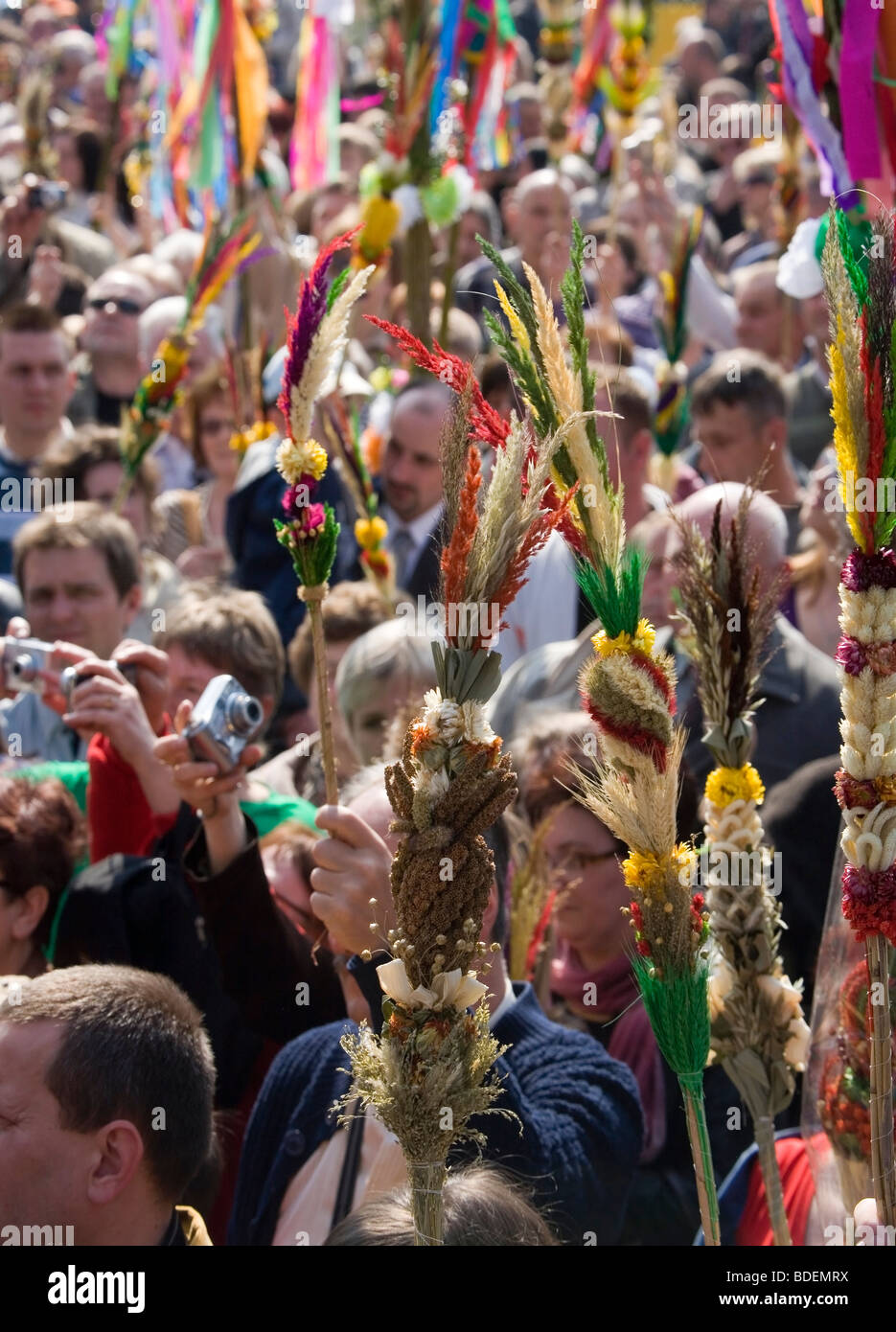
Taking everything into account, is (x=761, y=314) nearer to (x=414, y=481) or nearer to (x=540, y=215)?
(x=540, y=215)

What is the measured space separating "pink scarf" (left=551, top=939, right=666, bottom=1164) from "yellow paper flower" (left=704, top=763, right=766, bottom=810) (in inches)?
39.3

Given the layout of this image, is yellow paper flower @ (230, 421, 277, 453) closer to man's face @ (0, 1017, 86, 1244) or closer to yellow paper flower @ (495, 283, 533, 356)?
man's face @ (0, 1017, 86, 1244)

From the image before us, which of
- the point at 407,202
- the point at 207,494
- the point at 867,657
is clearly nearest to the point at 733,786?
the point at 867,657

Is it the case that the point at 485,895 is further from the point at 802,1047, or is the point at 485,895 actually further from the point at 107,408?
the point at 107,408

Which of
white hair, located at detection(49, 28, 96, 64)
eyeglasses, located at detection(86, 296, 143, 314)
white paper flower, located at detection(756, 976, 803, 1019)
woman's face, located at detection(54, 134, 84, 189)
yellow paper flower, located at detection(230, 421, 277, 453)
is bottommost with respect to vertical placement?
white paper flower, located at detection(756, 976, 803, 1019)

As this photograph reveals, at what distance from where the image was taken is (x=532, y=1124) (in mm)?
2426

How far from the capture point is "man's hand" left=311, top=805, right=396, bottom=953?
2197 millimetres

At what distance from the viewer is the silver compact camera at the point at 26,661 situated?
11.1 feet

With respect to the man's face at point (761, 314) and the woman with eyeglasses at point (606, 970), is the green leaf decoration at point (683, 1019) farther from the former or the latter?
the man's face at point (761, 314)

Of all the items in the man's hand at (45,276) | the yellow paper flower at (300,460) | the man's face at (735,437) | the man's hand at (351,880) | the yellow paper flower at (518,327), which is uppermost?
the man's hand at (45,276)

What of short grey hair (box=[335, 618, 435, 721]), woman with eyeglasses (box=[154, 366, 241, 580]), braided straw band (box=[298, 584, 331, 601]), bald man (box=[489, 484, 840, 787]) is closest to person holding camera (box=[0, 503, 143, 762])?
short grey hair (box=[335, 618, 435, 721])

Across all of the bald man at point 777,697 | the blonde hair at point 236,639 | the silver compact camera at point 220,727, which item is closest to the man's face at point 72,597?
the blonde hair at point 236,639

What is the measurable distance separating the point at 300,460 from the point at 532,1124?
100cm

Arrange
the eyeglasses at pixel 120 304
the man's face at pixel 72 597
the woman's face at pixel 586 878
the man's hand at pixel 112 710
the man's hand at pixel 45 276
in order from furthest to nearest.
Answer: the man's hand at pixel 45 276 → the eyeglasses at pixel 120 304 → the man's face at pixel 72 597 → the woman's face at pixel 586 878 → the man's hand at pixel 112 710
